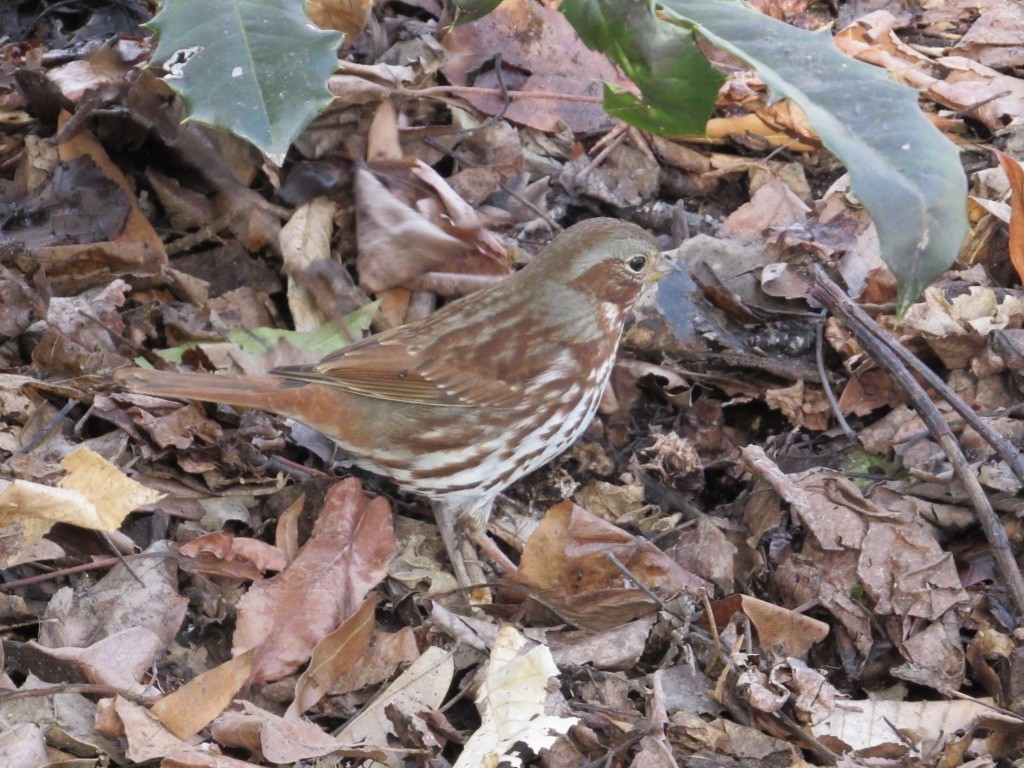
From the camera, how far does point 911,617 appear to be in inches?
132

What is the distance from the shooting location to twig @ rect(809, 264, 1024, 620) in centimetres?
326

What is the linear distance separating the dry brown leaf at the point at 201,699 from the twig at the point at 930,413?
213 centimetres

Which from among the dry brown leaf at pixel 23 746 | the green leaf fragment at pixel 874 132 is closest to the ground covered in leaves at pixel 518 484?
the dry brown leaf at pixel 23 746

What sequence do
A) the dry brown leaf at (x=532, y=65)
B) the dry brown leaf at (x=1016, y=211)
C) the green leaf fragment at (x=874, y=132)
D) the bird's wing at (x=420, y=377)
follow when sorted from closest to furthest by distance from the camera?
the green leaf fragment at (x=874, y=132), the bird's wing at (x=420, y=377), the dry brown leaf at (x=1016, y=211), the dry brown leaf at (x=532, y=65)

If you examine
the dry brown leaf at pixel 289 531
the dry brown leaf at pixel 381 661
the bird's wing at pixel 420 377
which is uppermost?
the bird's wing at pixel 420 377

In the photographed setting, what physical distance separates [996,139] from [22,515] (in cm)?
408

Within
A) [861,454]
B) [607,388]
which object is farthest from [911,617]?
[607,388]

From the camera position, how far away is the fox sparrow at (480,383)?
376 centimetres

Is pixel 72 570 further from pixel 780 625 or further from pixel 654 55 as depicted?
pixel 654 55

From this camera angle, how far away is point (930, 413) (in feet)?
11.5

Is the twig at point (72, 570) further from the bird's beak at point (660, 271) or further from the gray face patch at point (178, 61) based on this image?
the bird's beak at point (660, 271)

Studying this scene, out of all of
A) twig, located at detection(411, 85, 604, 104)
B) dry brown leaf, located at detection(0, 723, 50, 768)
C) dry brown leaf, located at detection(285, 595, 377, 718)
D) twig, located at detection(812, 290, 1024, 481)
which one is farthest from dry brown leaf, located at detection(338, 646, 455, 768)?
twig, located at detection(411, 85, 604, 104)

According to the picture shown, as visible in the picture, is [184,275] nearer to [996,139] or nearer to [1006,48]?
[996,139]

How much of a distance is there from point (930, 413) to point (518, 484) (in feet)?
4.94
